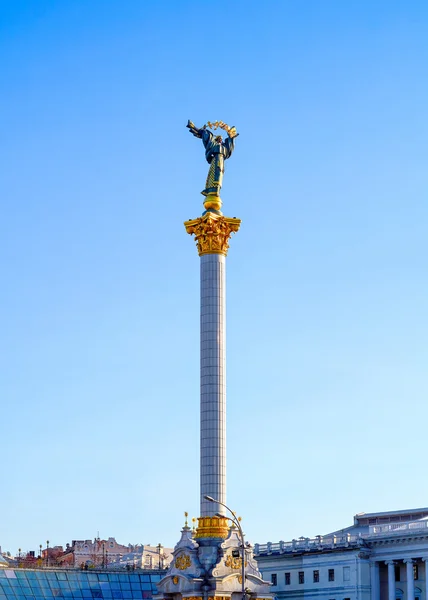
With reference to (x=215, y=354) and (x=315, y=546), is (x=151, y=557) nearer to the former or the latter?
(x=315, y=546)

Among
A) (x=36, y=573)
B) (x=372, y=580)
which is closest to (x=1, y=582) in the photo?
(x=36, y=573)

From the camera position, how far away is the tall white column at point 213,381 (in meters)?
81.3

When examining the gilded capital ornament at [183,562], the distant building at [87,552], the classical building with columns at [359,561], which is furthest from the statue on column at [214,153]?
the distant building at [87,552]

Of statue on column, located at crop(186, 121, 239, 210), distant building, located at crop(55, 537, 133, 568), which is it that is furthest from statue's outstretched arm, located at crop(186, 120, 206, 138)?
distant building, located at crop(55, 537, 133, 568)

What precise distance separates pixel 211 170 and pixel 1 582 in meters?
39.5

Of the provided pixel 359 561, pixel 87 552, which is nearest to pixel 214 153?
pixel 359 561

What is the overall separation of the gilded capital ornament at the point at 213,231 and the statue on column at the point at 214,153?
1.74 m

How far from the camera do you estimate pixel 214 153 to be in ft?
294

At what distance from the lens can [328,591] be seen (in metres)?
108

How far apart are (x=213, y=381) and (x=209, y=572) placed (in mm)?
13933

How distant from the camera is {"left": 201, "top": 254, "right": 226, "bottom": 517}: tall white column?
267ft

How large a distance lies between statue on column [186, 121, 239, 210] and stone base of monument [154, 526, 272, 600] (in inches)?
1009

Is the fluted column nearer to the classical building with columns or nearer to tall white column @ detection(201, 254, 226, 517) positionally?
tall white column @ detection(201, 254, 226, 517)

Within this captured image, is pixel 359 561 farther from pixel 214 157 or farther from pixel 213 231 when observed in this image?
pixel 214 157
